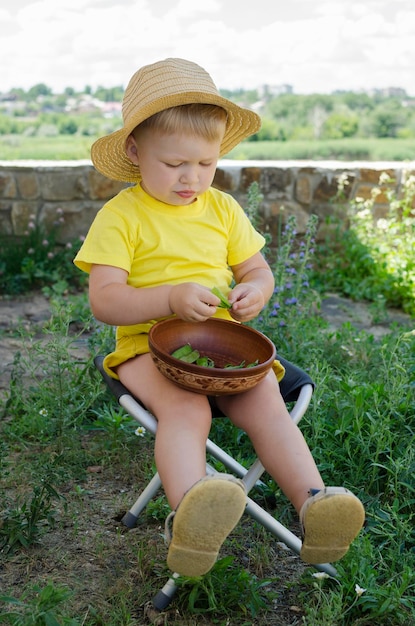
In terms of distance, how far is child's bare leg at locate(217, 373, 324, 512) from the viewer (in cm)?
167

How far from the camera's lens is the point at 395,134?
49.5 feet

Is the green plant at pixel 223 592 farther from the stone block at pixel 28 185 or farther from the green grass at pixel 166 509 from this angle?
the stone block at pixel 28 185

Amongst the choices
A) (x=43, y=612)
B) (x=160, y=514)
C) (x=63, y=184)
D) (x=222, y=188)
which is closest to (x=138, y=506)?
(x=160, y=514)

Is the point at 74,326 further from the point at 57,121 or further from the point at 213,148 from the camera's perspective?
the point at 57,121

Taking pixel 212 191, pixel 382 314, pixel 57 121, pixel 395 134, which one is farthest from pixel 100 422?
pixel 395 134

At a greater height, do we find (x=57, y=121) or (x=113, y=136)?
(x=113, y=136)

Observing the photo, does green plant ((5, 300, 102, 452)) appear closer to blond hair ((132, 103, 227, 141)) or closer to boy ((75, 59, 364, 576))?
boy ((75, 59, 364, 576))

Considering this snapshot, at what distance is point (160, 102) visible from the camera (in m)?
1.84

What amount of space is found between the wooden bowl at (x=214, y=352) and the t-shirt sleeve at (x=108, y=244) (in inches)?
8.5

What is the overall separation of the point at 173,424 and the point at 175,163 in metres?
0.68

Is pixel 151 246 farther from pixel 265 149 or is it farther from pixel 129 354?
pixel 265 149

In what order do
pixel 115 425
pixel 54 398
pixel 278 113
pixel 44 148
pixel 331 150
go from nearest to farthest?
pixel 115 425
pixel 54 398
pixel 44 148
pixel 331 150
pixel 278 113

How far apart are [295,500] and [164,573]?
50 cm

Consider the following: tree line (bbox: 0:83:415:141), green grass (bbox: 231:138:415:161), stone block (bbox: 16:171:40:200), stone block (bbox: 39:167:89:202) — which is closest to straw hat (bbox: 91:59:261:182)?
stone block (bbox: 39:167:89:202)
